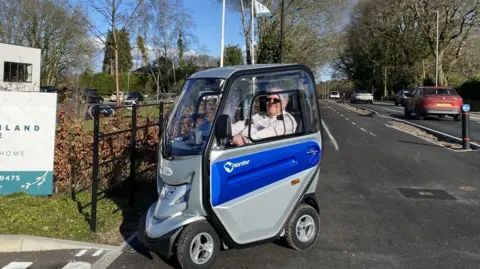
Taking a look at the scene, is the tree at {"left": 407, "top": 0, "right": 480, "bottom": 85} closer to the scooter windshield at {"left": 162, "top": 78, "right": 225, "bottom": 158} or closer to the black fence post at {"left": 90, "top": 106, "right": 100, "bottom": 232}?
the scooter windshield at {"left": 162, "top": 78, "right": 225, "bottom": 158}

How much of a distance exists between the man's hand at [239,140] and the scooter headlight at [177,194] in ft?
1.96

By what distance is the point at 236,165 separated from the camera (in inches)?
175

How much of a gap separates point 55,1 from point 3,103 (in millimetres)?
45743

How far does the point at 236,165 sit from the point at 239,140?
25cm

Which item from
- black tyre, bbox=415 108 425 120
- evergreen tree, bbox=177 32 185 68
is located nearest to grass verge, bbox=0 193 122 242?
black tyre, bbox=415 108 425 120

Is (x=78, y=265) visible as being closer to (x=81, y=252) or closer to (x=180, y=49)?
(x=81, y=252)

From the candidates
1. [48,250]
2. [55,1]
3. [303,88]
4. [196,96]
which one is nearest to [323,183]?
[303,88]

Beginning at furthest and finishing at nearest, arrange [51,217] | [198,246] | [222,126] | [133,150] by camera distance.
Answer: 1. [133,150]
2. [51,217]
3. [198,246]
4. [222,126]

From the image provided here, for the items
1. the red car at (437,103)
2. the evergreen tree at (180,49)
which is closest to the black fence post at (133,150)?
the red car at (437,103)

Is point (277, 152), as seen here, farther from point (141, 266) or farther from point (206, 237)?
point (141, 266)

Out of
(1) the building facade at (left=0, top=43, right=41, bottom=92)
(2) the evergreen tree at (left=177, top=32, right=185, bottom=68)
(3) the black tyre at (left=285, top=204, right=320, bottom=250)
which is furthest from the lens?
(1) the building facade at (left=0, top=43, right=41, bottom=92)

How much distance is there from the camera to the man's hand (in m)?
4.48

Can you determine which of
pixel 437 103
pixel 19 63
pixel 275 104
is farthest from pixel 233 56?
pixel 275 104

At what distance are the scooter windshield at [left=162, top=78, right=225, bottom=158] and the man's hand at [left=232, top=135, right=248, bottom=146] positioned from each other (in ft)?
0.88
